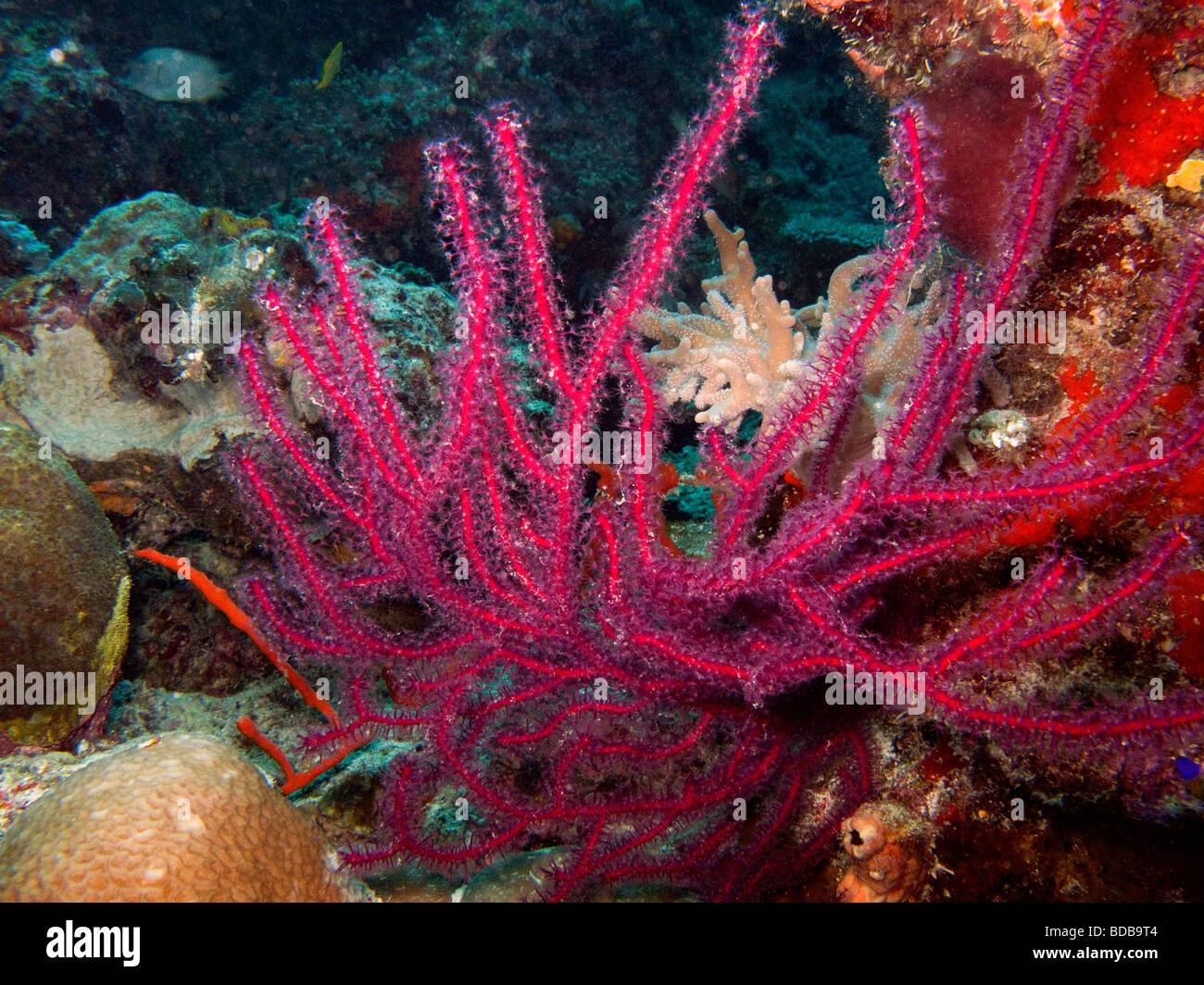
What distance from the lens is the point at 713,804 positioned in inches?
103

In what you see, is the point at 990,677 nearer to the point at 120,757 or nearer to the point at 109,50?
the point at 120,757

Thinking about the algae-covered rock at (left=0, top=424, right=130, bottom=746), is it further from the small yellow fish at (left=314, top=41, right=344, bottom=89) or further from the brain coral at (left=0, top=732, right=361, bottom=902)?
the small yellow fish at (left=314, top=41, right=344, bottom=89)

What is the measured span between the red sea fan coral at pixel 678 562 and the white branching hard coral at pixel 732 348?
0.62 m

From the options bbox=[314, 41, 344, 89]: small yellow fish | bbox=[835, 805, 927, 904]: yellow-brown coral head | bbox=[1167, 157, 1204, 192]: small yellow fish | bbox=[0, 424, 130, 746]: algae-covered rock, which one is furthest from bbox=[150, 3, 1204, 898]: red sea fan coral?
bbox=[314, 41, 344, 89]: small yellow fish

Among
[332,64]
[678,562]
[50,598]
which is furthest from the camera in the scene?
[332,64]

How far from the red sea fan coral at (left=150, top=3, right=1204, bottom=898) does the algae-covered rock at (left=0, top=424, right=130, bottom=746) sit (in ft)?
3.64

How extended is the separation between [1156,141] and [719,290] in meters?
2.04

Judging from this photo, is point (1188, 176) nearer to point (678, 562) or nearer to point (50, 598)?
point (678, 562)

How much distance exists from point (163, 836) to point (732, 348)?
320 cm

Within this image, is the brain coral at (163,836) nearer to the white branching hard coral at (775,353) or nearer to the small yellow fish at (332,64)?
the white branching hard coral at (775,353)

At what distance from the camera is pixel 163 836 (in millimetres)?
2047

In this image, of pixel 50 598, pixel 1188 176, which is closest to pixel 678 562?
pixel 1188 176

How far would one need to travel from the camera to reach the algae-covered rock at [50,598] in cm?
281
